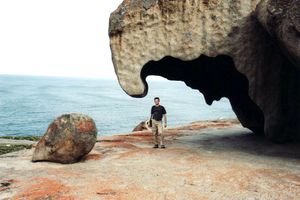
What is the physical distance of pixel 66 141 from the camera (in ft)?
52.9

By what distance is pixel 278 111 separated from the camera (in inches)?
761

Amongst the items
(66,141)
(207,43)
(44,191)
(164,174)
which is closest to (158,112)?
(207,43)

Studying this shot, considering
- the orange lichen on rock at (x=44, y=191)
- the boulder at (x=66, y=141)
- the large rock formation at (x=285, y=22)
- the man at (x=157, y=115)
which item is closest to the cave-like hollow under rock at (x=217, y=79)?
the man at (x=157, y=115)

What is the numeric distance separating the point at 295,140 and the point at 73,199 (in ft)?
46.7

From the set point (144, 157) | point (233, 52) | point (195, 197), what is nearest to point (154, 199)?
point (195, 197)

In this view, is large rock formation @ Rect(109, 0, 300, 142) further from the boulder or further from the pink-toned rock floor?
the boulder

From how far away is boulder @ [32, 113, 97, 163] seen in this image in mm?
16094

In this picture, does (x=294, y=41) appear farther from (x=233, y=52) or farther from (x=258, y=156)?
(x=258, y=156)

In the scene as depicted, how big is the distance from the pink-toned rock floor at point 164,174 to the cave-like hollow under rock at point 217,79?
380 centimetres

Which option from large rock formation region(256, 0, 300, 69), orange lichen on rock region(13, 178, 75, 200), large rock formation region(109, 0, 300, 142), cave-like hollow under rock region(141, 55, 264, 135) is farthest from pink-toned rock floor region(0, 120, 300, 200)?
large rock formation region(256, 0, 300, 69)

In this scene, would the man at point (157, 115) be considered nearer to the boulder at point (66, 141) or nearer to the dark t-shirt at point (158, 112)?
the dark t-shirt at point (158, 112)

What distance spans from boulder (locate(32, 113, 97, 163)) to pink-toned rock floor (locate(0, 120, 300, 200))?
1.53 feet

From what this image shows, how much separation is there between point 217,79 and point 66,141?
11203 millimetres

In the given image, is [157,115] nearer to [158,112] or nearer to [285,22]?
[158,112]
